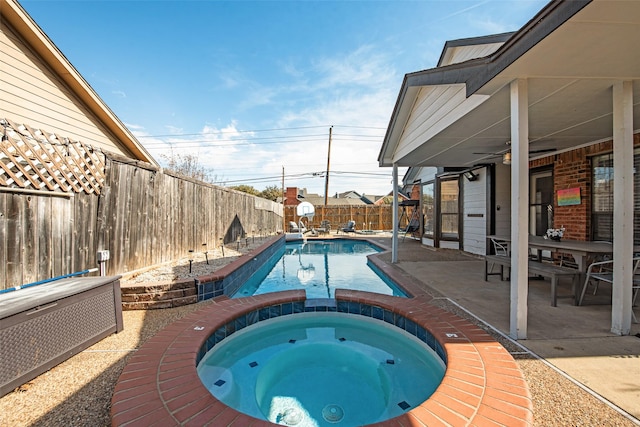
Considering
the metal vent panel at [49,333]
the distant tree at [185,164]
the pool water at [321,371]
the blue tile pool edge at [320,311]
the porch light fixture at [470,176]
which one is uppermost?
the distant tree at [185,164]

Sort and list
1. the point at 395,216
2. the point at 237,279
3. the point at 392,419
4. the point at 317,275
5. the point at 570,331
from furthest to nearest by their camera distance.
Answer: the point at 395,216, the point at 317,275, the point at 237,279, the point at 570,331, the point at 392,419

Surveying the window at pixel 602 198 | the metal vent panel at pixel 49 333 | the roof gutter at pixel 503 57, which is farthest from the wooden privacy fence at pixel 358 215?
the metal vent panel at pixel 49 333

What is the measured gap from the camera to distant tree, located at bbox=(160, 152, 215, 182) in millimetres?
24594

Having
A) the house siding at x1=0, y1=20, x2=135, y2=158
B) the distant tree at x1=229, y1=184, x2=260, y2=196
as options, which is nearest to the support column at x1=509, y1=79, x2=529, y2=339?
the house siding at x1=0, y1=20, x2=135, y2=158

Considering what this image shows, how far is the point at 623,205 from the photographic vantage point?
2.87 meters

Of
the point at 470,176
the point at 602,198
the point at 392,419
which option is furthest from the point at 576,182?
the point at 392,419

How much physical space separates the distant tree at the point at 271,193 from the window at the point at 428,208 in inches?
1050

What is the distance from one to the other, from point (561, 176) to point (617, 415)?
5.77 m

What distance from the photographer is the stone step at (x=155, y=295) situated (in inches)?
148

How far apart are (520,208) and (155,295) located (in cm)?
462

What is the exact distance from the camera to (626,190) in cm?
286

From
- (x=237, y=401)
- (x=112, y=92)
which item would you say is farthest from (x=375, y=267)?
(x=112, y=92)

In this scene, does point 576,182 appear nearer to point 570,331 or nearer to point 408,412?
point 570,331

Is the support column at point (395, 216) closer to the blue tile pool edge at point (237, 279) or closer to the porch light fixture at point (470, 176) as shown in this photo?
the blue tile pool edge at point (237, 279)
